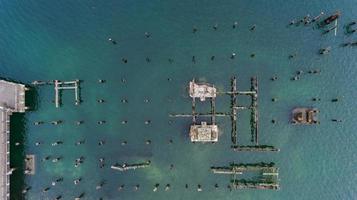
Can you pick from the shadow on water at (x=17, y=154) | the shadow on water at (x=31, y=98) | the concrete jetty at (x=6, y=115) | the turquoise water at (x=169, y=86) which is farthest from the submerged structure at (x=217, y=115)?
the concrete jetty at (x=6, y=115)

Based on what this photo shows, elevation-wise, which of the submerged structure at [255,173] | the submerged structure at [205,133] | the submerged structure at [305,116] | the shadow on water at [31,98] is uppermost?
the shadow on water at [31,98]

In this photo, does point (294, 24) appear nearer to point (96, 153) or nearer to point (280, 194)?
point (280, 194)

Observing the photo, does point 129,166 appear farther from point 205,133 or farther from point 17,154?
point 17,154

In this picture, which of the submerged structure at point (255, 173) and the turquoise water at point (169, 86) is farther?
the submerged structure at point (255, 173)

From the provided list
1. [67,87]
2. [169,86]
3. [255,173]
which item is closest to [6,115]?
[67,87]

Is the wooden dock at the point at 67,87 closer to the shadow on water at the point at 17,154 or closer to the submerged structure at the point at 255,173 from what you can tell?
the shadow on water at the point at 17,154

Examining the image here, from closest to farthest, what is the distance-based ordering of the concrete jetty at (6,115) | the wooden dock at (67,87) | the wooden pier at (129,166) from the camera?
the concrete jetty at (6,115) → the wooden pier at (129,166) → the wooden dock at (67,87)

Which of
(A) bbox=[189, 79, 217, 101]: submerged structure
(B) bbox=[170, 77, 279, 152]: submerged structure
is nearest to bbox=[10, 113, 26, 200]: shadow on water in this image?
(B) bbox=[170, 77, 279, 152]: submerged structure
